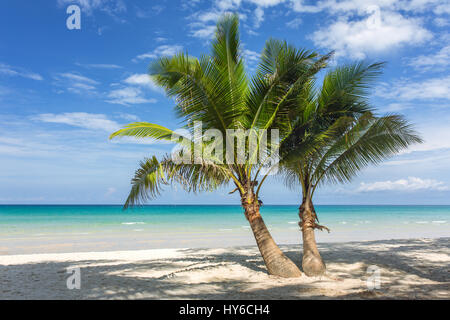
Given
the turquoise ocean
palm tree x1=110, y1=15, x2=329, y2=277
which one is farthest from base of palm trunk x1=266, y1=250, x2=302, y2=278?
the turquoise ocean

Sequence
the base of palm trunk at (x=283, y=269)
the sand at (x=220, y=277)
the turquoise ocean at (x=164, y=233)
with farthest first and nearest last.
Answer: the turquoise ocean at (x=164, y=233) → the base of palm trunk at (x=283, y=269) → the sand at (x=220, y=277)

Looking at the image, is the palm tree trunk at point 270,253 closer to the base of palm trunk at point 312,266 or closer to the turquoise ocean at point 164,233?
the base of palm trunk at point 312,266

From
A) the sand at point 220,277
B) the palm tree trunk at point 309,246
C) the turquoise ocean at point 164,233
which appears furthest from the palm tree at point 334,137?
the turquoise ocean at point 164,233

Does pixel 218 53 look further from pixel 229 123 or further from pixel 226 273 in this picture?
pixel 226 273

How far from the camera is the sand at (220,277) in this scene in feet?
18.4

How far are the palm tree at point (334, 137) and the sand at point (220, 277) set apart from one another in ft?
3.61

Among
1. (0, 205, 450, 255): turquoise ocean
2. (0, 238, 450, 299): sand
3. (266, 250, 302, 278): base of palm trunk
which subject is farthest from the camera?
(0, 205, 450, 255): turquoise ocean

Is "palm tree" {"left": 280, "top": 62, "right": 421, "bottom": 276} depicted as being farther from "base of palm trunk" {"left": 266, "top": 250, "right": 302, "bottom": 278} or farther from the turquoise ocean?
the turquoise ocean

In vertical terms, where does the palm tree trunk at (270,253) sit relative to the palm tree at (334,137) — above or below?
below

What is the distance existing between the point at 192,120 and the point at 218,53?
4.81ft

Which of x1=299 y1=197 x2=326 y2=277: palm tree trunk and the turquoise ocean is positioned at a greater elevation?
x1=299 y1=197 x2=326 y2=277: palm tree trunk

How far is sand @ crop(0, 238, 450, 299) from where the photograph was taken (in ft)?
18.4

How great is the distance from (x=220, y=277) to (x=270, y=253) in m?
1.18

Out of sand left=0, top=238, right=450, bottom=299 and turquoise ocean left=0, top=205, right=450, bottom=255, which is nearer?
sand left=0, top=238, right=450, bottom=299
